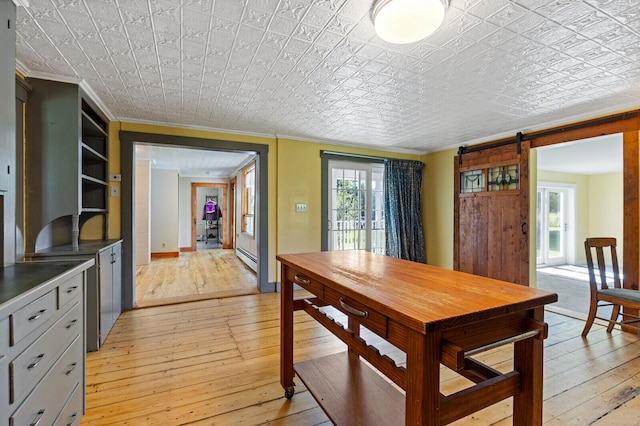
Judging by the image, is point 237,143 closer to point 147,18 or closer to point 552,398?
point 147,18

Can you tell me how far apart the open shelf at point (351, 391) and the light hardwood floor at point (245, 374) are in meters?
0.17

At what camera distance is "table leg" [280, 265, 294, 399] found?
1.89 meters

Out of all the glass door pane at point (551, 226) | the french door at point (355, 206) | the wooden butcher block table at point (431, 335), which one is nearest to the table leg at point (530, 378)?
the wooden butcher block table at point (431, 335)

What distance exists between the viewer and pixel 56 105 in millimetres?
2393

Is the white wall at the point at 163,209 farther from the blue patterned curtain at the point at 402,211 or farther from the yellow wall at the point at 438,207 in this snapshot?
the yellow wall at the point at 438,207

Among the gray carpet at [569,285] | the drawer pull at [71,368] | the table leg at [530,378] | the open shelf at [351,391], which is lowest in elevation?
the gray carpet at [569,285]

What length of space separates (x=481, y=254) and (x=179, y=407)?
14.0ft

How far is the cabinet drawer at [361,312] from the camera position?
1076 millimetres

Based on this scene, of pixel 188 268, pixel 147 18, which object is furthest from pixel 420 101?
pixel 188 268

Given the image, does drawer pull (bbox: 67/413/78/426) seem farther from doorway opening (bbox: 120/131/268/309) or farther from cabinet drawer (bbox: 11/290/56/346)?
doorway opening (bbox: 120/131/268/309)

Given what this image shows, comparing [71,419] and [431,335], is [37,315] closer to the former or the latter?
[71,419]

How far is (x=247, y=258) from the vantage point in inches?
249

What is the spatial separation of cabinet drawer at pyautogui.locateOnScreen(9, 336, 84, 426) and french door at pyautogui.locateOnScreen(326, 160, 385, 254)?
11.6 ft

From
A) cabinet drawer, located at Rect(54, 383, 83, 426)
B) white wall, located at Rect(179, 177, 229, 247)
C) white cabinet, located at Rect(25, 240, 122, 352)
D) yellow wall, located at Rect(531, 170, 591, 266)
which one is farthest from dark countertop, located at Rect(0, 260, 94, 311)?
yellow wall, located at Rect(531, 170, 591, 266)
